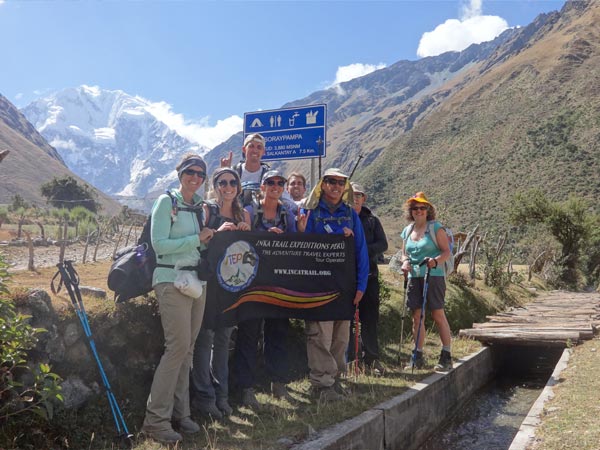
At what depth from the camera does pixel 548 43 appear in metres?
121

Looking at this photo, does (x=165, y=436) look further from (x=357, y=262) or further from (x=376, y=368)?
(x=376, y=368)

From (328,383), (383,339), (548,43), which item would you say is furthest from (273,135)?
(548,43)

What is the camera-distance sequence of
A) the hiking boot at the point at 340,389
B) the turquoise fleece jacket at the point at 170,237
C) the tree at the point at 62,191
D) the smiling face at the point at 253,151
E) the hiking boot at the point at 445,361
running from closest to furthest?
the turquoise fleece jacket at the point at 170,237
the hiking boot at the point at 340,389
the smiling face at the point at 253,151
the hiking boot at the point at 445,361
the tree at the point at 62,191

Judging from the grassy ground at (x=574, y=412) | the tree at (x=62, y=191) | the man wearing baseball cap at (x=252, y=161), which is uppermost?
the tree at (x=62, y=191)

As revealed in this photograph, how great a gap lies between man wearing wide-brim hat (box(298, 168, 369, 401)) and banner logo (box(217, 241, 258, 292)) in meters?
0.68

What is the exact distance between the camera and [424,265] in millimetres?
6410

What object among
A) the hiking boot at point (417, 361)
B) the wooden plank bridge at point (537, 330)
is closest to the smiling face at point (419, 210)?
the hiking boot at point (417, 361)

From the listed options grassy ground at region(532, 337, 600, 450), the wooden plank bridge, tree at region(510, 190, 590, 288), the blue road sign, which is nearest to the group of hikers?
grassy ground at region(532, 337, 600, 450)

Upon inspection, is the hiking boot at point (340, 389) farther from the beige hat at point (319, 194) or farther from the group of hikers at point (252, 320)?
the beige hat at point (319, 194)

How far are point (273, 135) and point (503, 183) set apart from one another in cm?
6268

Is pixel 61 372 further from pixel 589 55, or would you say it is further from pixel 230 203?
pixel 589 55

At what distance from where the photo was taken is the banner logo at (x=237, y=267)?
4957 mm

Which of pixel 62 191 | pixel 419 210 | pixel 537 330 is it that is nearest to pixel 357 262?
pixel 419 210

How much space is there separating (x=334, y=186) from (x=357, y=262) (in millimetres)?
868
